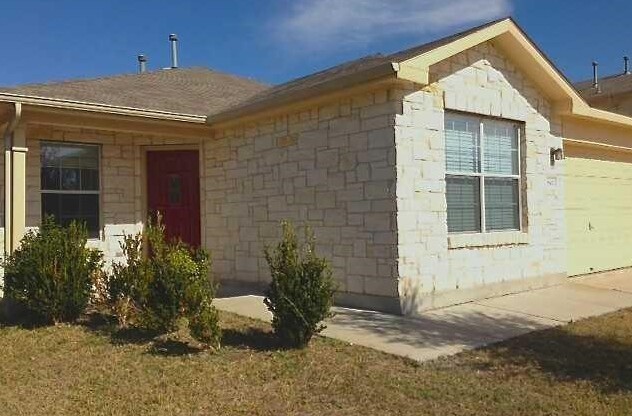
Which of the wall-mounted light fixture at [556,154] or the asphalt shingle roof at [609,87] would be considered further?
the asphalt shingle roof at [609,87]

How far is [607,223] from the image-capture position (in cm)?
1182

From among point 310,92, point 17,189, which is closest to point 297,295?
point 310,92

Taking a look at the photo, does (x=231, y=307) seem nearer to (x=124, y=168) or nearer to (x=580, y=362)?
(x=124, y=168)

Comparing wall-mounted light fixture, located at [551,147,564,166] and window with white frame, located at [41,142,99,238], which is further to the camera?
wall-mounted light fixture, located at [551,147,564,166]

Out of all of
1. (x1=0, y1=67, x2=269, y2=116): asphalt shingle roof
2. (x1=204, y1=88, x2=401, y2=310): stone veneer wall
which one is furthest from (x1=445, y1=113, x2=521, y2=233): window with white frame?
(x1=0, y1=67, x2=269, y2=116): asphalt shingle roof

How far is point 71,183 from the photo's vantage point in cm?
958

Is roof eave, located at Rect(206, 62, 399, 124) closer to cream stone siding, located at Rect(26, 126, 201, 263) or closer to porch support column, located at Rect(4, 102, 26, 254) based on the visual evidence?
cream stone siding, located at Rect(26, 126, 201, 263)

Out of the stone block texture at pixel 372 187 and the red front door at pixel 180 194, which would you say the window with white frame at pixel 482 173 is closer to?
the stone block texture at pixel 372 187

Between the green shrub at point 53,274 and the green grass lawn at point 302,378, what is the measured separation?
1.93 ft

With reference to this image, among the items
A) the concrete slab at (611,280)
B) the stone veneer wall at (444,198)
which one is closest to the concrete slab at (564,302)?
the stone veneer wall at (444,198)

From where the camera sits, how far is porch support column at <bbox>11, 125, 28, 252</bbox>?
25.7 feet

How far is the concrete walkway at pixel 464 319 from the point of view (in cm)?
623

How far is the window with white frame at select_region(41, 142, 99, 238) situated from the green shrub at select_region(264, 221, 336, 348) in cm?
452

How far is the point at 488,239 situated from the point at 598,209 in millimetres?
4274
